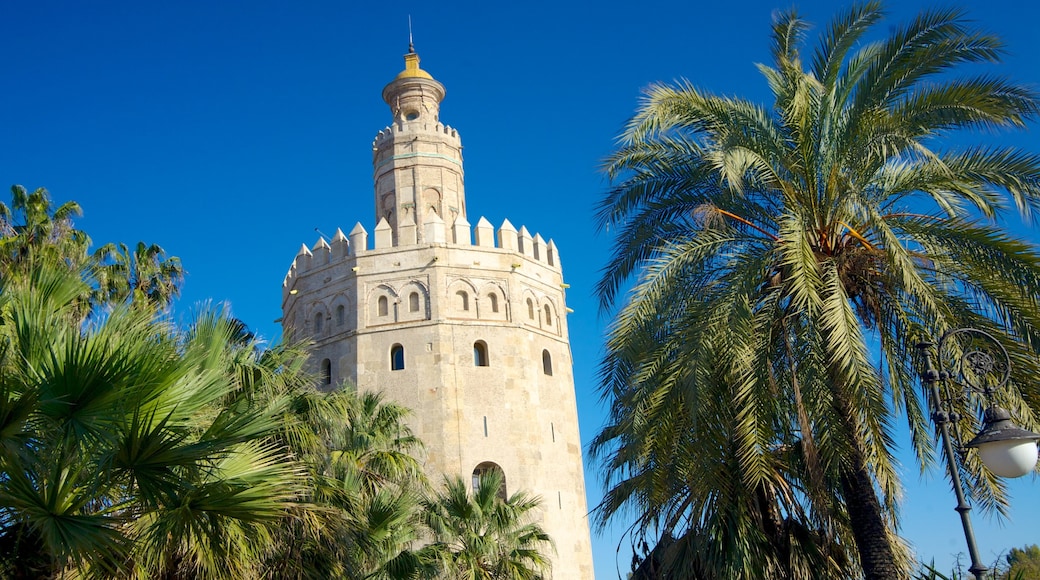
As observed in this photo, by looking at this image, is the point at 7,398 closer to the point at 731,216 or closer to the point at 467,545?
the point at 731,216

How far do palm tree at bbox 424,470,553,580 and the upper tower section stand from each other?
11.2 meters

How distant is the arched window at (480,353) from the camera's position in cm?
2505

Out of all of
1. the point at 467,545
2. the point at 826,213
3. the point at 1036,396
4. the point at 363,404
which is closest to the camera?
the point at 1036,396

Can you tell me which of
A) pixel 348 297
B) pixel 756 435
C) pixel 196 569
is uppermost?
pixel 348 297

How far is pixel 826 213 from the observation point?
393 inches

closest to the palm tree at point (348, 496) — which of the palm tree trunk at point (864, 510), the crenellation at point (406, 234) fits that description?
the palm tree trunk at point (864, 510)

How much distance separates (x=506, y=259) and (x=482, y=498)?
430 inches

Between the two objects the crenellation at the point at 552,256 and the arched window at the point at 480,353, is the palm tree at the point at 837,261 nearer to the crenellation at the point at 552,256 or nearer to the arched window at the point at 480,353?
the arched window at the point at 480,353

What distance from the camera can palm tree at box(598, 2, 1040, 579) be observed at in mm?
9211

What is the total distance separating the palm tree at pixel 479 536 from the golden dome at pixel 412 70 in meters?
15.2

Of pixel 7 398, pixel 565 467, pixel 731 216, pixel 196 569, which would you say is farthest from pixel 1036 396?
pixel 565 467

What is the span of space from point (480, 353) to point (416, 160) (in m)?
5.84

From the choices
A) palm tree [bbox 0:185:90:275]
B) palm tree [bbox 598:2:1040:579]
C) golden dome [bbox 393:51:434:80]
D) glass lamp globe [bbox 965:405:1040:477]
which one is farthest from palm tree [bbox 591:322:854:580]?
golden dome [bbox 393:51:434:80]

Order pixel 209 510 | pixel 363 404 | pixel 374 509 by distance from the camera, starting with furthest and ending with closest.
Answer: pixel 363 404 → pixel 374 509 → pixel 209 510
